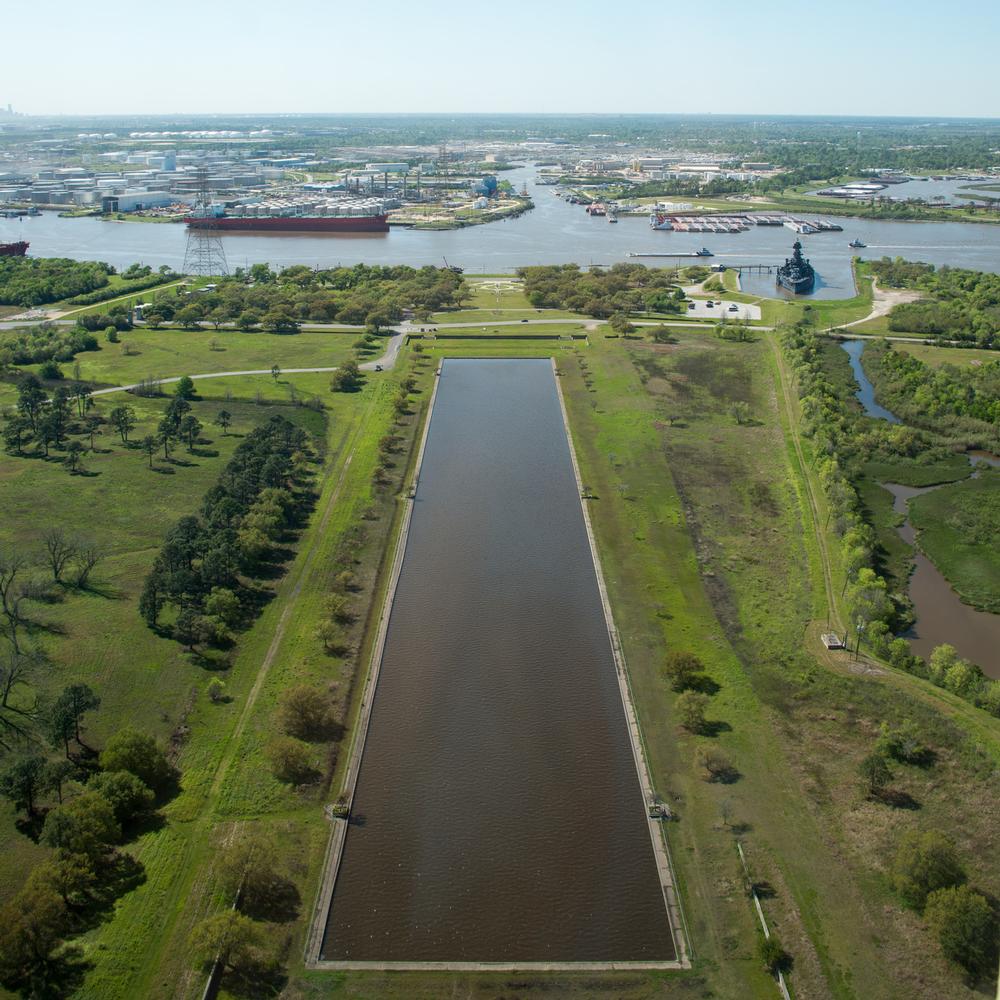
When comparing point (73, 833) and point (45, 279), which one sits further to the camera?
point (45, 279)

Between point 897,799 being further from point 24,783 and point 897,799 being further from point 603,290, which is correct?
point 603,290

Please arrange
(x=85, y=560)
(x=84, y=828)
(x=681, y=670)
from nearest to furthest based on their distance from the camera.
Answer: (x=84, y=828) < (x=681, y=670) < (x=85, y=560)

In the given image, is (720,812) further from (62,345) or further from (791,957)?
(62,345)

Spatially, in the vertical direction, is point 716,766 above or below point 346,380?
below

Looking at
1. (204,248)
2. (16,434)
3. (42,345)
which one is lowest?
(16,434)

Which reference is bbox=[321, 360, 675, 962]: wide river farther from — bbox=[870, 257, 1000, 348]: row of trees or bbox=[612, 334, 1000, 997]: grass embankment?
bbox=[870, 257, 1000, 348]: row of trees

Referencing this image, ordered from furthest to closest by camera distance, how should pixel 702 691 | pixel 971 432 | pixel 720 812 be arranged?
pixel 971 432 → pixel 702 691 → pixel 720 812

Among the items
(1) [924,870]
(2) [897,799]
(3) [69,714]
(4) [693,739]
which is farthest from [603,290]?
(1) [924,870]

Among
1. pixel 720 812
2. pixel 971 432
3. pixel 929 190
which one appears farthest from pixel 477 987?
pixel 929 190
